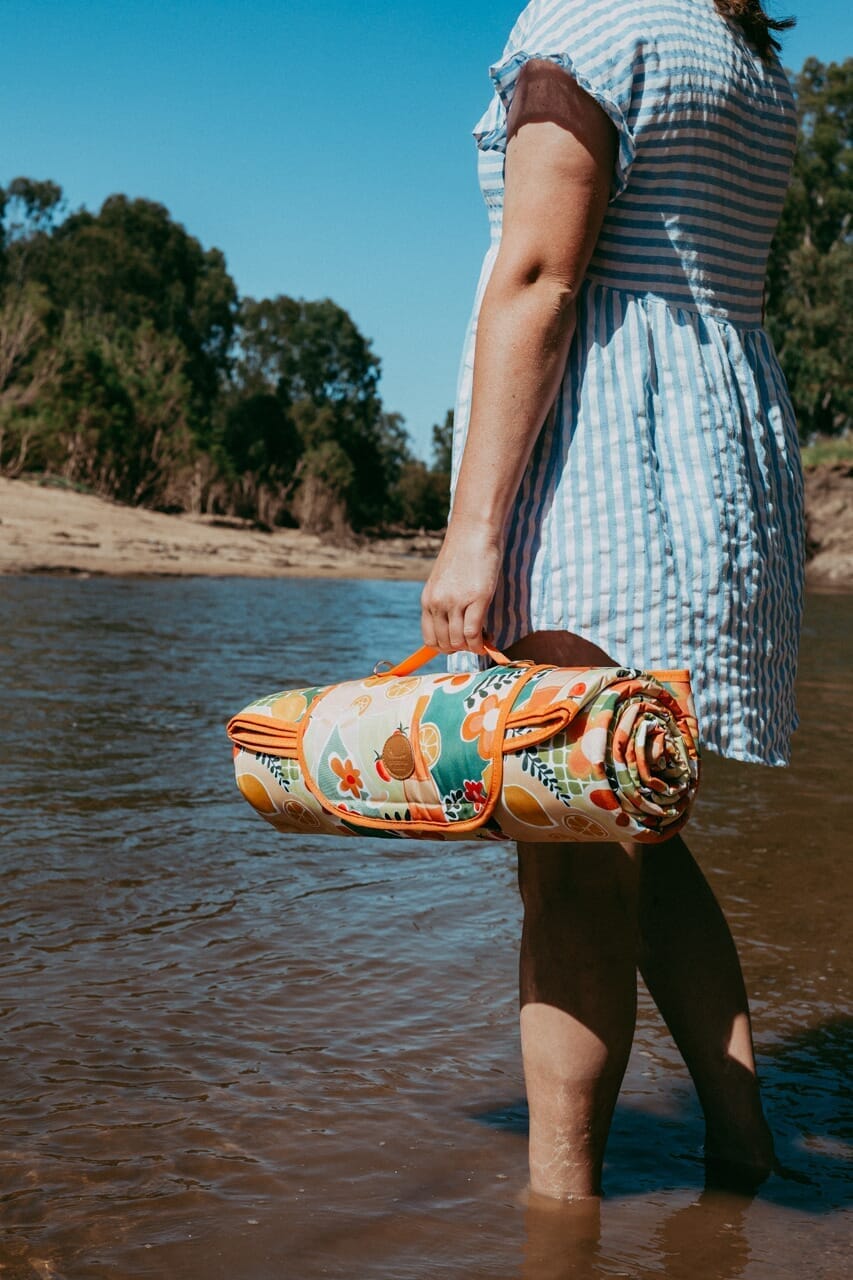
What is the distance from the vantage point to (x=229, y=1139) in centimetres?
193

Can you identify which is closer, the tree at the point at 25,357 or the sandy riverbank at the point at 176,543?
the sandy riverbank at the point at 176,543

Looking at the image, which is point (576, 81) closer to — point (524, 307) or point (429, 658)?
point (524, 307)

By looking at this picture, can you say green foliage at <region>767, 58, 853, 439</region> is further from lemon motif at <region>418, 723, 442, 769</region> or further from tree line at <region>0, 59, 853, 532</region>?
lemon motif at <region>418, 723, 442, 769</region>

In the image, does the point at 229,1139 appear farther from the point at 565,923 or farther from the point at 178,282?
the point at 178,282

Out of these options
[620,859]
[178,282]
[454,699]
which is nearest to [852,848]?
[620,859]

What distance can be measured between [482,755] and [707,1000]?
619mm

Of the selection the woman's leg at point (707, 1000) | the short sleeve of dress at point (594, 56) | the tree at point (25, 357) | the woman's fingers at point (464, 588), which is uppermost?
the tree at point (25, 357)

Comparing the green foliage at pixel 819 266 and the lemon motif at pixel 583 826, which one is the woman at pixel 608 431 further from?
the green foliage at pixel 819 266

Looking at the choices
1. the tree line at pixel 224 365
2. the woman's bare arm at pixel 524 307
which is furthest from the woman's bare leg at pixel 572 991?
the tree line at pixel 224 365

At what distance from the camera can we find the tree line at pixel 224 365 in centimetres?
2878

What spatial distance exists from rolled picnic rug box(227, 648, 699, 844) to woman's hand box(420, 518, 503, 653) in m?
0.05

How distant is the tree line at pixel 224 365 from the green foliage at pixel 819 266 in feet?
0.25

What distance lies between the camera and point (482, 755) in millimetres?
1466

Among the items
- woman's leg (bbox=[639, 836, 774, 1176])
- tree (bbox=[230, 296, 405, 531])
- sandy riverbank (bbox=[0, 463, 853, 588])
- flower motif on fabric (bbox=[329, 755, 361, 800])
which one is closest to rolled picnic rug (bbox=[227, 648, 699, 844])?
flower motif on fabric (bbox=[329, 755, 361, 800])
